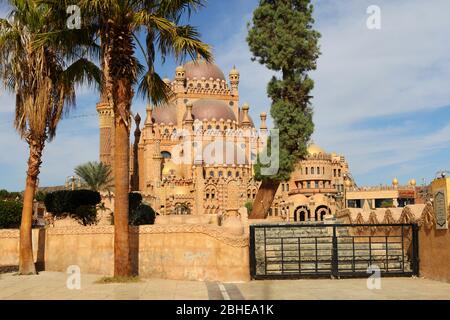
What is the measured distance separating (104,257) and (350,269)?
7126 millimetres

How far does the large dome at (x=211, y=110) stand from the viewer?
9231 centimetres

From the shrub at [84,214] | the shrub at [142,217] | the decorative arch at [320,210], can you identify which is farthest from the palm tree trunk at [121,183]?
the decorative arch at [320,210]

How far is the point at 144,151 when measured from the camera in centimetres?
9150

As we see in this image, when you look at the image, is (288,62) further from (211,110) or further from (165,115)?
(165,115)

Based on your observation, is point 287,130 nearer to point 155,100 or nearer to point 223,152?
point 155,100

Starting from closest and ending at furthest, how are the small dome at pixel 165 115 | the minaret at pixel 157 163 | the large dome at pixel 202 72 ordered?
the minaret at pixel 157 163, the small dome at pixel 165 115, the large dome at pixel 202 72

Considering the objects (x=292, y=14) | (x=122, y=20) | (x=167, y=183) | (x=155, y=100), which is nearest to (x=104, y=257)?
(x=155, y=100)

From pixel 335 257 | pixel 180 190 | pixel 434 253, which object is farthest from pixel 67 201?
pixel 180 190

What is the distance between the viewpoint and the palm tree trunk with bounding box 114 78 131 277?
44.6 ft

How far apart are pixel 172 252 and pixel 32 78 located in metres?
6.73

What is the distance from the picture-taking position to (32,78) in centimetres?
1606

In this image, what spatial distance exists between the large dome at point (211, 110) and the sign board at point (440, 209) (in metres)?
78.7

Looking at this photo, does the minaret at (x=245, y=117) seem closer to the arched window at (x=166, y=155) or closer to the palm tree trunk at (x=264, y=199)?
the arched window at (x=166, y=155)

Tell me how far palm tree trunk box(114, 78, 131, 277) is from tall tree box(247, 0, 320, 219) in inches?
514
